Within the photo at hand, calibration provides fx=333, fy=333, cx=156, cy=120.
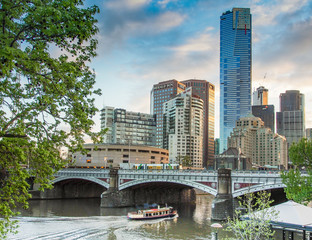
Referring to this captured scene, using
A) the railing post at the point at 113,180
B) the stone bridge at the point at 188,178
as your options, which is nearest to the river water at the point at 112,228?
the stone bridge at the point at 188,178

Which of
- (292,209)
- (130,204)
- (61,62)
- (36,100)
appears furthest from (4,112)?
(130,204)

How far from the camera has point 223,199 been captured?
187 feet

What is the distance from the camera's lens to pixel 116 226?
5162cm

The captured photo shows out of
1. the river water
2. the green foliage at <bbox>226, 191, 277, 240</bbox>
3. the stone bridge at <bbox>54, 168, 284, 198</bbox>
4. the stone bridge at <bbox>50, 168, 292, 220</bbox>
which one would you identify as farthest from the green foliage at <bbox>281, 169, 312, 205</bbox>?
the green foliage at <bbox>226, 191, 277, 240</bbox>

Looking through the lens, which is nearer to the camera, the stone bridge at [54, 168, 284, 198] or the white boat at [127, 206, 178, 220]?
the stone bridge at [54, 168, 284, 198]

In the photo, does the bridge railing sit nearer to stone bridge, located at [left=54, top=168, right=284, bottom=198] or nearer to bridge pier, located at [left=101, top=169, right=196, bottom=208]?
stone bridge, located at [left=54, top=168, right=284, bottom=198]

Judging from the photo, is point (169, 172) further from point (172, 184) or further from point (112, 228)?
point (112, 228)

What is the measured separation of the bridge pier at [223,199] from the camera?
5541cm

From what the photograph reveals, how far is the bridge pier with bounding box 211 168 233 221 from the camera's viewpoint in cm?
5541

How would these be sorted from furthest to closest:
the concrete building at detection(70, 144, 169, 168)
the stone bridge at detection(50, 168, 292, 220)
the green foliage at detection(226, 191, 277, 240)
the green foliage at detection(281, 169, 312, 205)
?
the concrete building at detection(70, 144, 169, 168), the stone bridge at detection(50, 168, 292, 220), the green foliage at detection(281, 169, 312, 205), the green foliage at detection(226, 191, 277, 240)

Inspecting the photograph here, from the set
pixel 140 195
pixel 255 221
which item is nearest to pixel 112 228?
pixel 255 221

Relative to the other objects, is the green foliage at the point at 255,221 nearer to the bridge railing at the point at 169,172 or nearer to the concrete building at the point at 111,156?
the bridge railing at the point at 169,172

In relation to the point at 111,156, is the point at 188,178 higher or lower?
lower

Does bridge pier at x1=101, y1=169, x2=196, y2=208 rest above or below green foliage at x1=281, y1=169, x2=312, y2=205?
below
